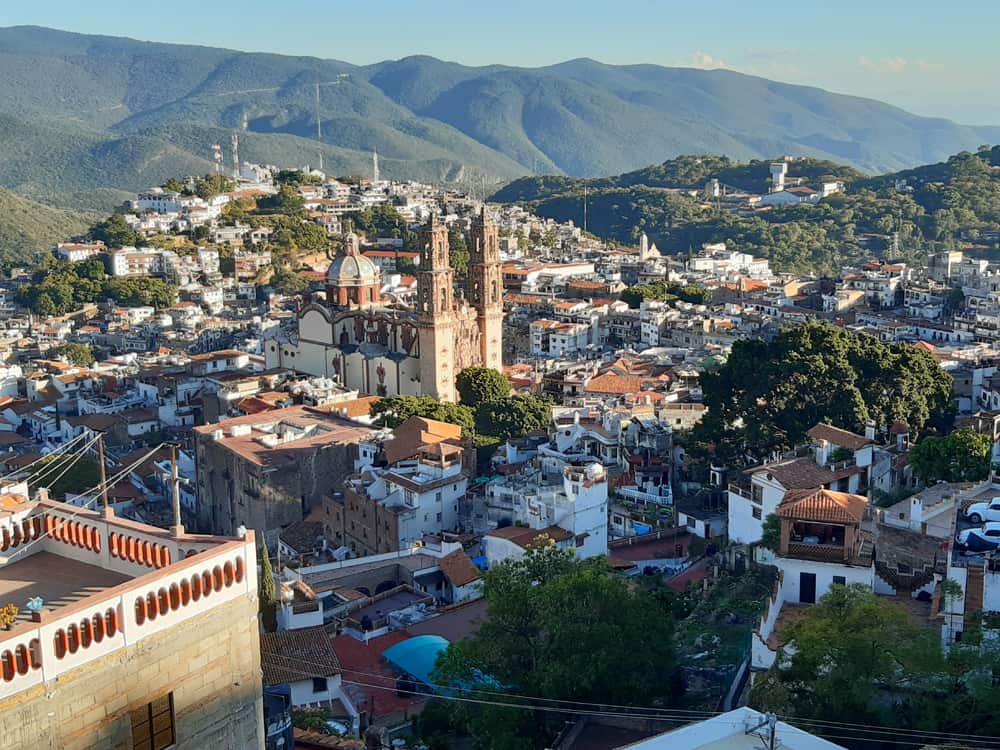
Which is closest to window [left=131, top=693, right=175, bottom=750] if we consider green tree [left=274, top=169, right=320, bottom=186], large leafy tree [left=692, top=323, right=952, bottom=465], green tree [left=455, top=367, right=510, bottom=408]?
large leafy tree [left=692, top=323, right=952, bottom=465]

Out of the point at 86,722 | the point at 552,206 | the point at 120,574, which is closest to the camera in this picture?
the point at 86,722

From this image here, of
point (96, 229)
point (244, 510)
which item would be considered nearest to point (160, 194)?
point (96, 229)

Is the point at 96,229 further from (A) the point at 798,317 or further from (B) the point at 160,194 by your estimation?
(A) the point at 798,317

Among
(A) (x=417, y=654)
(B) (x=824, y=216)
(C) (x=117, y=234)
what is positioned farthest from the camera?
(B) (x=824, y=216)

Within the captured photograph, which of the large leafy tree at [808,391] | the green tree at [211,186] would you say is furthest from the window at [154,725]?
the green tree at [211,186]

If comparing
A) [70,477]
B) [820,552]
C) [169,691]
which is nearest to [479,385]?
[70,477]

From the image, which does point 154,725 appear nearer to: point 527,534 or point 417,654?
point 417,654

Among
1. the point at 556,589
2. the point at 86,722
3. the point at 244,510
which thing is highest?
the point at 86,722
